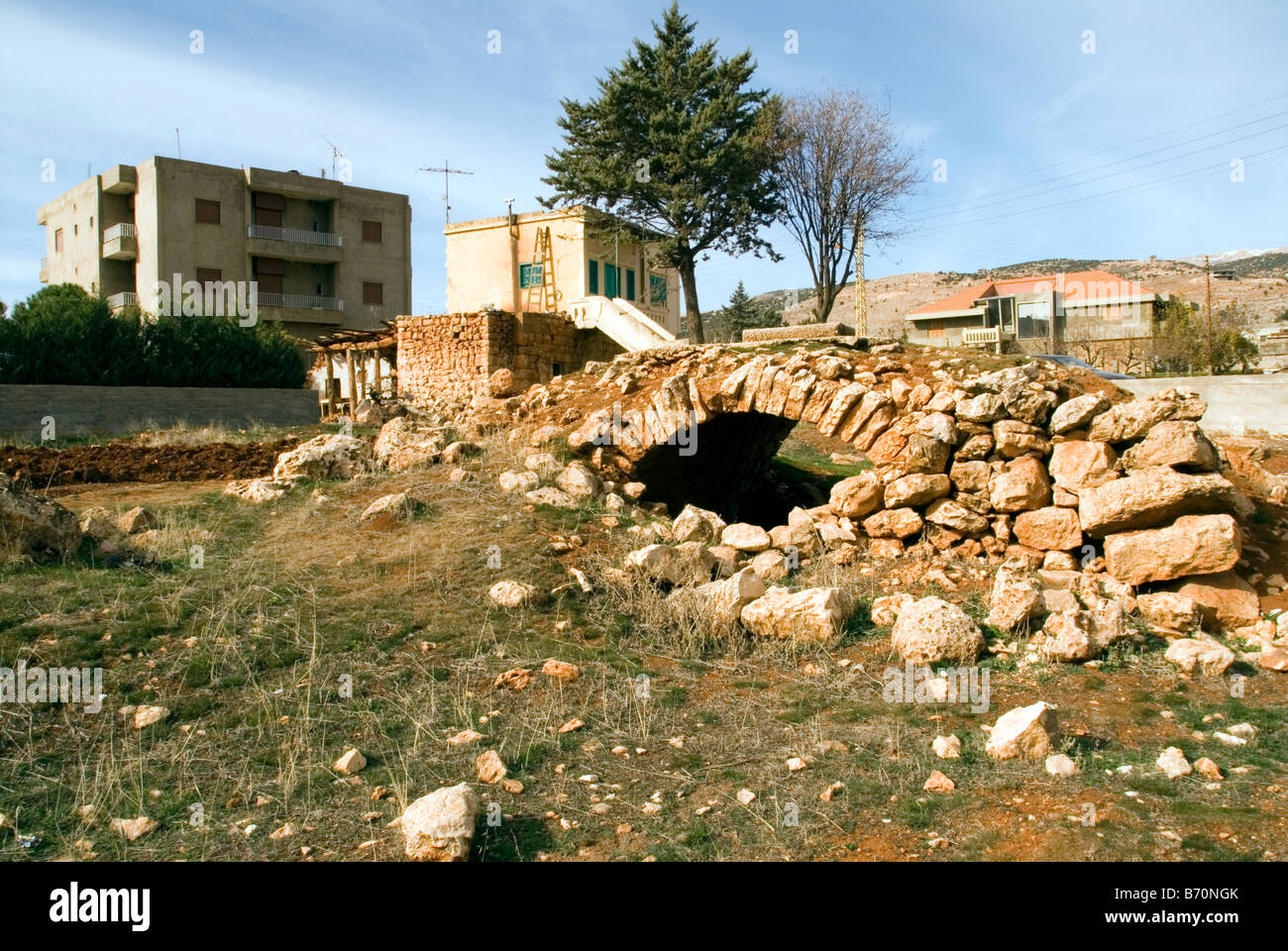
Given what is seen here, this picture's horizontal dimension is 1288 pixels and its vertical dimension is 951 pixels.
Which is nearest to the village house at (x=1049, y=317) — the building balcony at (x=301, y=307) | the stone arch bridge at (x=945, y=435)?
the stone arch bridge at (x=945, y=435)

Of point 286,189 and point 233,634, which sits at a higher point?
point 286,189

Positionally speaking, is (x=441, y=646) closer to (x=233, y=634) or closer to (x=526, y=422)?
(x=233, y=634)

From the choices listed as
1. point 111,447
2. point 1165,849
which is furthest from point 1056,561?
point 111,447

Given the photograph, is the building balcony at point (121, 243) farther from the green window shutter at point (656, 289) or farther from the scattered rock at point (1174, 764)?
the scattered rock at point (1174, 764)

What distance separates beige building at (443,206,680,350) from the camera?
25875 millimetres

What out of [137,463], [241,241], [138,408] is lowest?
[137,463]

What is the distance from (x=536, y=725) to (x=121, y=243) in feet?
107

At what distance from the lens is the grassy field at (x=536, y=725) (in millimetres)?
4031

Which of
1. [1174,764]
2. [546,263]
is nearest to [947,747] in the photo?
[1174,764]

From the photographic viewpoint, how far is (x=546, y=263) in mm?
26531

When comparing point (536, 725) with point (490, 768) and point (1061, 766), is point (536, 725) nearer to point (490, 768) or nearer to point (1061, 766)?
point (490, 768)

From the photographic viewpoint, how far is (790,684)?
605cm

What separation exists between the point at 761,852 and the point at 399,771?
1963mm

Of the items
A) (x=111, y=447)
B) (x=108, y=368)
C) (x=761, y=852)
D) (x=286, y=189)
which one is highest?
(x=286, y=189)
